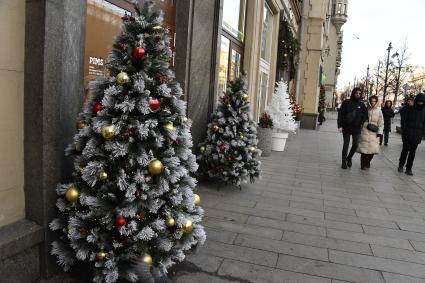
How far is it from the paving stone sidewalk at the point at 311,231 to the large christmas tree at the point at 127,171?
0.69m

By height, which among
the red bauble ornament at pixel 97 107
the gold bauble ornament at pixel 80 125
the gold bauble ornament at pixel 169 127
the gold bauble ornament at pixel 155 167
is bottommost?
the gold bauble ornament at pixel 155 167

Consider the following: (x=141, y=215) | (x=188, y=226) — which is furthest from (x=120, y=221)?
(x=188, y=226)

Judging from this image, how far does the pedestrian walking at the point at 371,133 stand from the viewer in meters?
9.86

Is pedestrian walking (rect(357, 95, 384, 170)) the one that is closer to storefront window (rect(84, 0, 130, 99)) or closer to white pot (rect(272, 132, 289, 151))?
white pot (rect(272, 132, 289, 151))

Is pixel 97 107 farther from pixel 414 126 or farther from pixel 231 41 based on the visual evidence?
pixel 414 126

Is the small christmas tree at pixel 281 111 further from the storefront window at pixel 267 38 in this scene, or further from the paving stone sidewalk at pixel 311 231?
the paving stone sidewalk at pixel 311 231

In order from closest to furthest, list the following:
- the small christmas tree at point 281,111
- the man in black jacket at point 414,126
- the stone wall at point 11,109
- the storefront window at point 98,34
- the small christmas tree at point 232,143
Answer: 1. the stone wall at point 11,109
2. the storefront window at point 98,34
3. the small christmas tree at point 232,143
4. the man in black jacket at point 414,126
5. the small christmas tree at point 281,111

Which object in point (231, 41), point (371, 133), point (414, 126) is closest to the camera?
point (231, 41)

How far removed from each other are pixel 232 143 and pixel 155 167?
135 inches

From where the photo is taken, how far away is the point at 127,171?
3.13 metres

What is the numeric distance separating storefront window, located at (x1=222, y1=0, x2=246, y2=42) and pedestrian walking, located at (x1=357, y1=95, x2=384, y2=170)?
3.53 m

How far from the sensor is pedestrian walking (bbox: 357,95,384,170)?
986cm

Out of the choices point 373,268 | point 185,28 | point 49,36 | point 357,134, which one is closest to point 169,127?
point 49,36

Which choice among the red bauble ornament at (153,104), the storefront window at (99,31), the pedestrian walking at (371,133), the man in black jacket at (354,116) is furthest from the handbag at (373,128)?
the red bauble ornament at (153,104)
